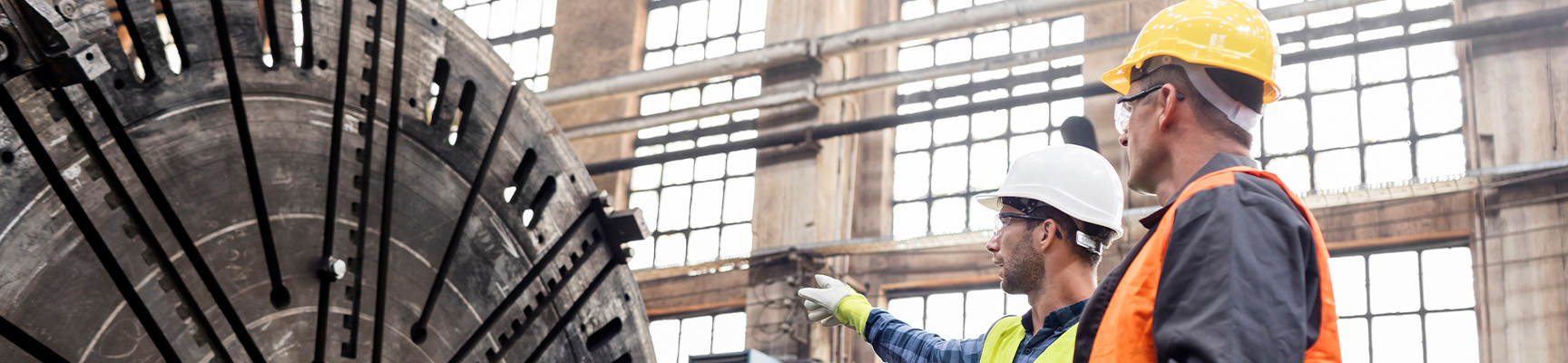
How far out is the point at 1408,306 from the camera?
13.0 metres

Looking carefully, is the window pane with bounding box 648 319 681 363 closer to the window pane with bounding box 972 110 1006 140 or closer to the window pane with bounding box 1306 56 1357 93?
the window pane with bounding box 972 110 1006 140

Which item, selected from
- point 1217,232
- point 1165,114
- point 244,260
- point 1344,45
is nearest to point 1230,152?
point 1165,114

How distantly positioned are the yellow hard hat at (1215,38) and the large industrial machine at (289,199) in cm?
232

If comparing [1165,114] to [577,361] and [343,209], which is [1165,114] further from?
[577,361]

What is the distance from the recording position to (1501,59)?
12492mm

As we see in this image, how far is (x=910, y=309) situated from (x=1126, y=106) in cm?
1372

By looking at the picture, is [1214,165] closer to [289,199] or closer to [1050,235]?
[1050,235]

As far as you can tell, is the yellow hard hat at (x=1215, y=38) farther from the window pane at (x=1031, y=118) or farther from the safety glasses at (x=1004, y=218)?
the window pane at (x=1031, y=118)

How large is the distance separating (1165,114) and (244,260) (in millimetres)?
2381

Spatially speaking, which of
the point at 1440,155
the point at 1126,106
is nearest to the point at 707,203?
the point at 1440,155

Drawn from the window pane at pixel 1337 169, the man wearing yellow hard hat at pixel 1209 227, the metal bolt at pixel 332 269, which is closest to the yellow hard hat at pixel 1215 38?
the man wearing yellow hard hat at pixel 1209 227

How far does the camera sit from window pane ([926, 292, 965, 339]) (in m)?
15.2

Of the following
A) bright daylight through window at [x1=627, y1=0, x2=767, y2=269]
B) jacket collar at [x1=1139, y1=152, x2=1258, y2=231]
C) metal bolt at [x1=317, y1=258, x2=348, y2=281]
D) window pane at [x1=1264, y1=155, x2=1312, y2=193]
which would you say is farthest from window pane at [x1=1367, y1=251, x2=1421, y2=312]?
jacket collar at [x1=1139, y1=152, x2=1258, y2=231]

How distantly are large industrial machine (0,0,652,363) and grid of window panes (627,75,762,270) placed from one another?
12454 mm
